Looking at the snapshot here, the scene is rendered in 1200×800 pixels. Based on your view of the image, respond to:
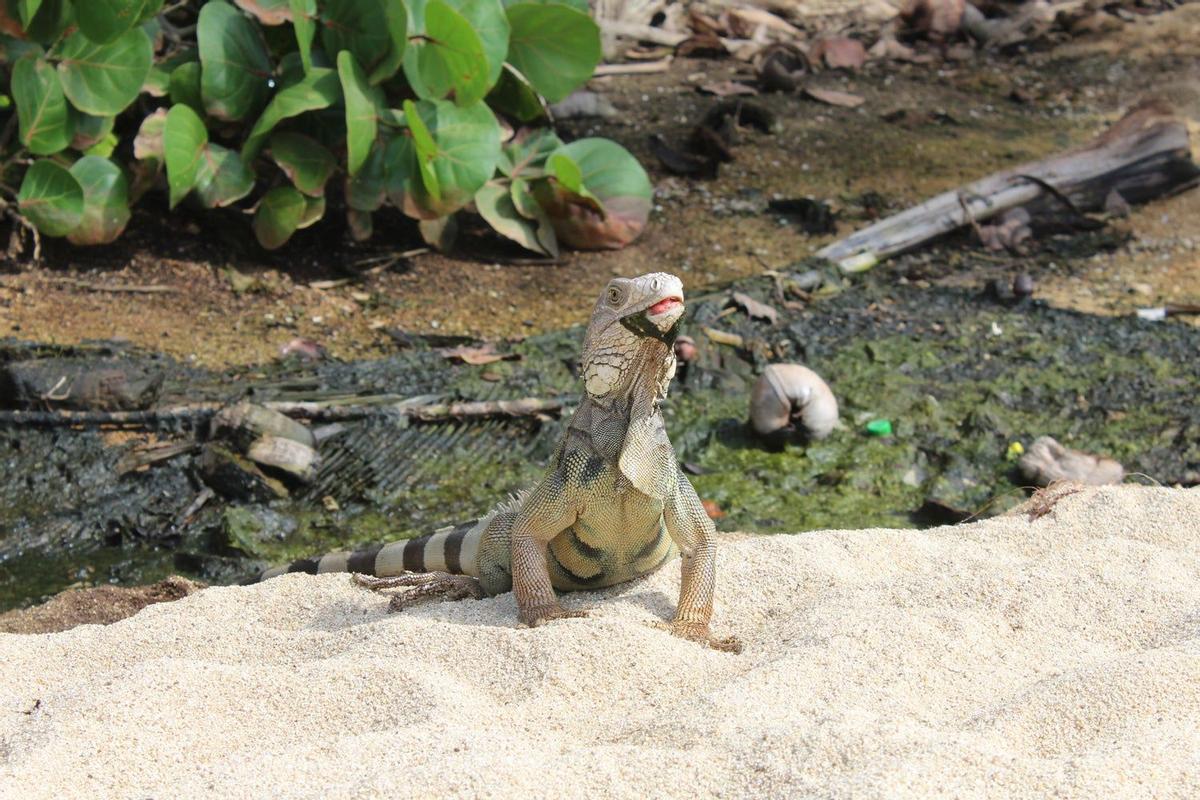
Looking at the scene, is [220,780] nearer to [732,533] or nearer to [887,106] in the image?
[732,533]

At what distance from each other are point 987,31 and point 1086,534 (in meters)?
10.4

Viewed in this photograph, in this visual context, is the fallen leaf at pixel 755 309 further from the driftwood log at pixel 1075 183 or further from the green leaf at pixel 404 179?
the green leaf at pixel 404 179

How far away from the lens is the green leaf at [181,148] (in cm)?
745

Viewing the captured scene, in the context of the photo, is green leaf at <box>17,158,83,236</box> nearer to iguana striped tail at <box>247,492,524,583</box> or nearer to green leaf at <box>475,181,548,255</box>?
green leaf at <box>475,181,548,255</box>

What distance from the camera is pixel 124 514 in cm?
575

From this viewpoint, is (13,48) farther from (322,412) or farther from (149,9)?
(322,412)

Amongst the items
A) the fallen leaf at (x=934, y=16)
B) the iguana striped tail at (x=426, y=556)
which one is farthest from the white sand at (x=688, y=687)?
the fallen leaf at (x=934, y=16)

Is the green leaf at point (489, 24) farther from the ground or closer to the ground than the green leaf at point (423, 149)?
farther from the ground

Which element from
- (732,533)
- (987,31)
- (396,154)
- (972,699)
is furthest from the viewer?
(987,31)

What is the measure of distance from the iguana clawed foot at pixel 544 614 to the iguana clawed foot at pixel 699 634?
25 cm

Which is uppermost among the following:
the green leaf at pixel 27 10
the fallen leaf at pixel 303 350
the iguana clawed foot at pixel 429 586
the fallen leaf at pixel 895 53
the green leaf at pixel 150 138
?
the green leaf at pixel 27 10

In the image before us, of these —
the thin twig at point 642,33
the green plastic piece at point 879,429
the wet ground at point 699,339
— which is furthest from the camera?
the thin twig at point 642,33

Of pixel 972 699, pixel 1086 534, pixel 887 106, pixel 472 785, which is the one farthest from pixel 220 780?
pixel 887 106

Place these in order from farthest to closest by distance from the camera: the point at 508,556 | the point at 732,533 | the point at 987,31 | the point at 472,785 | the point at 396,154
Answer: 1. the point at 987,31
2. the point at 396,154
3. the point at 732,533
4. the point at 508,556
5. the point at 472,785
